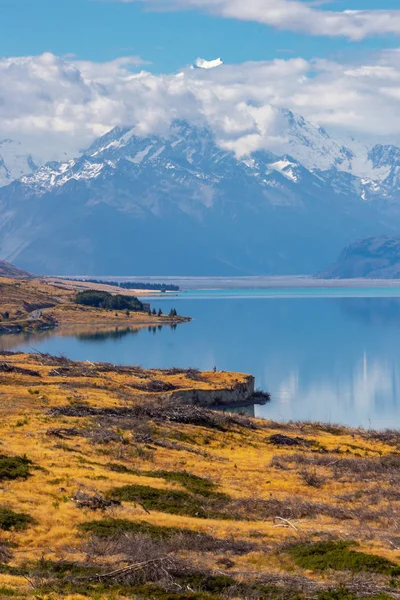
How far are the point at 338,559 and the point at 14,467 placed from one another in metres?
14.9

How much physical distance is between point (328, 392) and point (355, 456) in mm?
Result: 56749

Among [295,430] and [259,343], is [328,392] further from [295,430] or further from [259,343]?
[259,343]

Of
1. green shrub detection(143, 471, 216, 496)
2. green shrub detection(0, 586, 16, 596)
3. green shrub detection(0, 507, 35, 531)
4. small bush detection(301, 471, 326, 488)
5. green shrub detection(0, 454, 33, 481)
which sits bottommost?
small bush detection(301, 471, 326, 488)

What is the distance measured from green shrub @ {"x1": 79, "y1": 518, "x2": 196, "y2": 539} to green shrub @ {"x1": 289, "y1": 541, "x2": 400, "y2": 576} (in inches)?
164

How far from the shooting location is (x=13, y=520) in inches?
1118

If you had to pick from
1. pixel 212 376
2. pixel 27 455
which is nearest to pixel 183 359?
pixel 212 376

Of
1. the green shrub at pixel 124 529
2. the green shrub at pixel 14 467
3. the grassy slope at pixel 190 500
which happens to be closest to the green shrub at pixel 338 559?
the grassy slope at pixel 190 500

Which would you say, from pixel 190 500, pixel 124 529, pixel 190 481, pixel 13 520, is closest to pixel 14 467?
pixel 13 520

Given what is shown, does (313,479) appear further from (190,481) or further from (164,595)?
(164,595)

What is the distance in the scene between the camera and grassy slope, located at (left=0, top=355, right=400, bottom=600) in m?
23.6

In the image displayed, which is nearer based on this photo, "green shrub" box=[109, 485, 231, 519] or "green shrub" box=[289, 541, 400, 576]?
"green shrub" box=[289, 541, 400, 576]

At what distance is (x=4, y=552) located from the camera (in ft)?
83.8

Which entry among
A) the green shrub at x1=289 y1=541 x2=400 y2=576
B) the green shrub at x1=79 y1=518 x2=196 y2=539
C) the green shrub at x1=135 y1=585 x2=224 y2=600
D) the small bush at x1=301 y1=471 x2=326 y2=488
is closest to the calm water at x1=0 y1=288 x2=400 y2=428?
the small bush at x1=301 y1=471 x2=326 y2=488

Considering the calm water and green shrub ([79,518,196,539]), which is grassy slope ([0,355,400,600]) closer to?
green shrub ([79,518,196,539])
